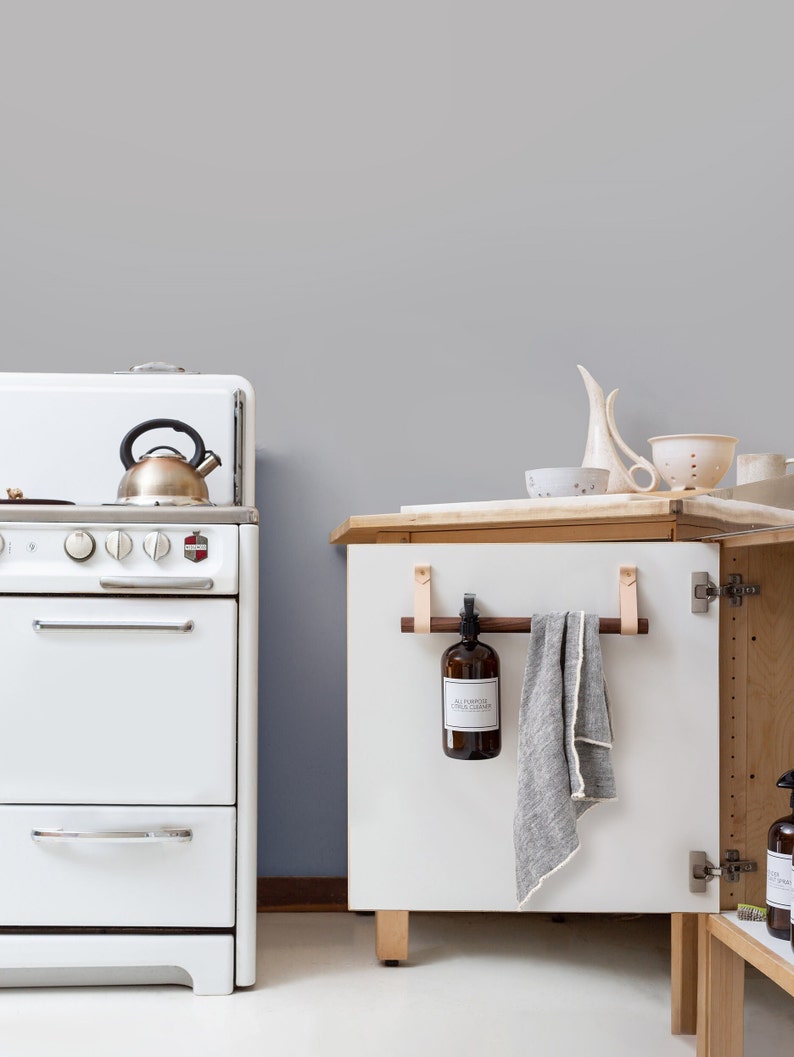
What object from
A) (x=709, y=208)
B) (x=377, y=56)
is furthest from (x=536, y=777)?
(x=377, y=56)

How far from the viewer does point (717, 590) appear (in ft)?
4.75

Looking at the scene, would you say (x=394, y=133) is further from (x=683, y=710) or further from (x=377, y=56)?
(x=683, y=710)

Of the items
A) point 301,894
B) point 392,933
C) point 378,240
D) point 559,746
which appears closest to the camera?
point 559,746

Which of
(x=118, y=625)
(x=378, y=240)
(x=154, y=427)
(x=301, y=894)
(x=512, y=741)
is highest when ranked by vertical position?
(x=378, y=240)

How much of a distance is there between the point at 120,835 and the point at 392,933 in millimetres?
523

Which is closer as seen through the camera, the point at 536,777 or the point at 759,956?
the point at 759,956

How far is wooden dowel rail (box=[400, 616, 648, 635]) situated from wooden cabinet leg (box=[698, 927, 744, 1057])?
0.46 meters

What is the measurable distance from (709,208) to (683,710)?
1.32m

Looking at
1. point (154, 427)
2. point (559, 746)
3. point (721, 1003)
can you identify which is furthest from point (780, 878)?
point (154, 427)

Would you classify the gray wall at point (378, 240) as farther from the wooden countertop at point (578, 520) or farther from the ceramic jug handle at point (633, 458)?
the wooden countertop at point (578, 520)

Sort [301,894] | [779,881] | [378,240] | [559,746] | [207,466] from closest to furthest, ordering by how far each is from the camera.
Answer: [779,881], [559,746], [207,466], [301,894], [378,240]

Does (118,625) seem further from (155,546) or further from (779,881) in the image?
(779,881)

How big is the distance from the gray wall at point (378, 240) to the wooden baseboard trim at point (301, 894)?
5.2 inches

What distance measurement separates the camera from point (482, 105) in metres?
2.14
